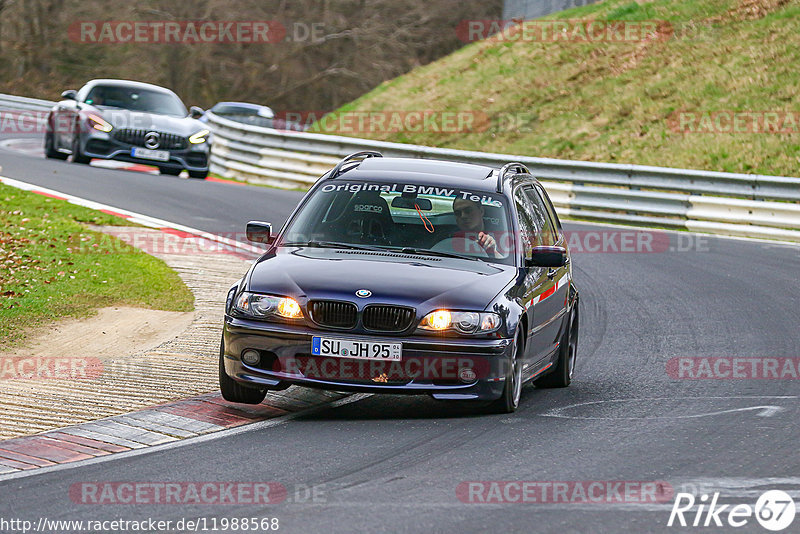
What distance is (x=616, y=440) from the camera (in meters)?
7.78

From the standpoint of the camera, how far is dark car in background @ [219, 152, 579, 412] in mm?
7973

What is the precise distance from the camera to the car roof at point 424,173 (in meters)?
9.47

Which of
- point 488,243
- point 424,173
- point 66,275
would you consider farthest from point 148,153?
point 488,243

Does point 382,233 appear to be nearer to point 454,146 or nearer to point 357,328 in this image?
point 357,328

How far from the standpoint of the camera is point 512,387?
8.38 m

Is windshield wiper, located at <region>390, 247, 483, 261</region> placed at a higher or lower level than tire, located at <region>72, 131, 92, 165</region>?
higher

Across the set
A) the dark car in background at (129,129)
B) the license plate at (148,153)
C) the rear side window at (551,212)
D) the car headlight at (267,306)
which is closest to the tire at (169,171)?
the dark car in background at (129,129)

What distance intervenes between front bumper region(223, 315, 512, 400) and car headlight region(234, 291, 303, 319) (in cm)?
6

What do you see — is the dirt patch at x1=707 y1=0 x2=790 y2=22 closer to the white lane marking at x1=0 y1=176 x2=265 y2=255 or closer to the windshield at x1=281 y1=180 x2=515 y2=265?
the white lane marking at x1=0 y1=176 x2=265 y2=255

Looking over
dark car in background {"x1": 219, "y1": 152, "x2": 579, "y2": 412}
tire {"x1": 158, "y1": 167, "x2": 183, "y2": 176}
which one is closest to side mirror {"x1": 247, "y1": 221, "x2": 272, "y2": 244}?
dark car in background {"x1": 219, "y1": 152, "x2": 579, "y2": 412}

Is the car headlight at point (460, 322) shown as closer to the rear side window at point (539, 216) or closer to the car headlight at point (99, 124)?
the rear side window at point (539, 216)

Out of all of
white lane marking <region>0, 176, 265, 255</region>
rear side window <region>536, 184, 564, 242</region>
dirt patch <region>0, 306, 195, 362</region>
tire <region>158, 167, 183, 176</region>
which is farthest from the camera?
tire <region>158, 167, 183, 176</region>

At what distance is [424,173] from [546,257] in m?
1.19

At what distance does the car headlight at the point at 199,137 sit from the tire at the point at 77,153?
6.85ft
